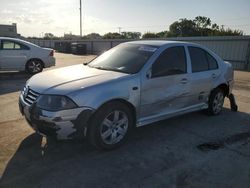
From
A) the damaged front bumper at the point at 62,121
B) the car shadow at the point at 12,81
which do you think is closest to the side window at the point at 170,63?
the damaged front bumper at the point at 62,121

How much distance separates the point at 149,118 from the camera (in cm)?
463

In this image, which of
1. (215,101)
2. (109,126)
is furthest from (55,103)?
(215,101)

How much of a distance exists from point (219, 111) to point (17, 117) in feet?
14.7

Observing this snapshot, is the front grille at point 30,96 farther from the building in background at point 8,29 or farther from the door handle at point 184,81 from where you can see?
the building in background at point 8,29

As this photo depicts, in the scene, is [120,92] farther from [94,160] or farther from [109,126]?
[94,160]

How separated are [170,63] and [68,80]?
1.88 metres

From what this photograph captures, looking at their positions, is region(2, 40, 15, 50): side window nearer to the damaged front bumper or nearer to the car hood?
the car hood

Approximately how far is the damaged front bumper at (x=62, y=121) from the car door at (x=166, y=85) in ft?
3.60

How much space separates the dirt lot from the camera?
3381 mm

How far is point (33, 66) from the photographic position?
11.9 meters

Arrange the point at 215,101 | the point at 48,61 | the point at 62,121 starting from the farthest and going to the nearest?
the point at 48,61, the point at 215,101, the point at 62,121

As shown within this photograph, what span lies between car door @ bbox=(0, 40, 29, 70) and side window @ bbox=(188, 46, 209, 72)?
827 centimetres

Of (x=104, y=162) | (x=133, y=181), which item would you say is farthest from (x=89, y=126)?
(x=133, y=181)

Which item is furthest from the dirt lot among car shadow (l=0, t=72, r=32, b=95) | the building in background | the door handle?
the building in background
